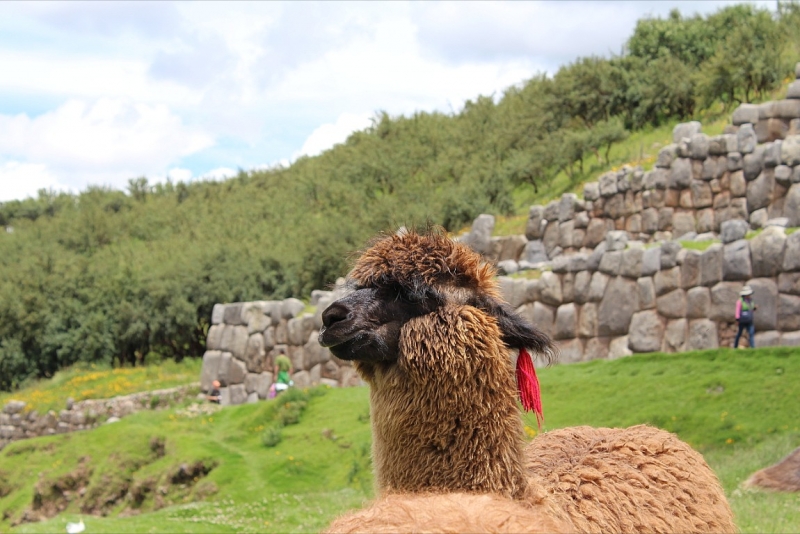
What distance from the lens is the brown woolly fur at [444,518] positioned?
2.25 m

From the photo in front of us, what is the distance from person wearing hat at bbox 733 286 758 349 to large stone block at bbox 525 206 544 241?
29.8ft

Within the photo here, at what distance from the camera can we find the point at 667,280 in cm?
1503

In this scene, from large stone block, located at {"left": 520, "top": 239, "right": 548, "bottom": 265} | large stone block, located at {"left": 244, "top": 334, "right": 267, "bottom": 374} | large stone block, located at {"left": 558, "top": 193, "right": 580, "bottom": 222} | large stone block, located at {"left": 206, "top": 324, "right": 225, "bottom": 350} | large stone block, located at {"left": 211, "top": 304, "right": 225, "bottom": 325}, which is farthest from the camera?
large stone block, located at {"left": 211, "top": 304, "right": 225, "bottom": 325}

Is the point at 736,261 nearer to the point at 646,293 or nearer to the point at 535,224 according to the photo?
the point at 646,293

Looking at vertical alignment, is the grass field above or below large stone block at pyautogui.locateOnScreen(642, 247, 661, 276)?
below

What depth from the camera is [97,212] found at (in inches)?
1751

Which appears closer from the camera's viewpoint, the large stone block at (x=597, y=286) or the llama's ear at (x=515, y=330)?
the llama's ear at (x=515, y=330)

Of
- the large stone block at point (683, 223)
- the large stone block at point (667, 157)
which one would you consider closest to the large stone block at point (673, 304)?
the large stone block at point (683, 223)

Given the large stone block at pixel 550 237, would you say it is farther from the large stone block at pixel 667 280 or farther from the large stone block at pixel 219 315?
the large stone block at pixel 219 315

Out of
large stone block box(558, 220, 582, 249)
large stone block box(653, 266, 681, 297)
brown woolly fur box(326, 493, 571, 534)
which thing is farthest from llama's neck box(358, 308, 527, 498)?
large stone block box(558, 220, 582, 249)

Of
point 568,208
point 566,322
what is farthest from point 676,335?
point 568,208

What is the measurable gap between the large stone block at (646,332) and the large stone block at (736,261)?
5.12ft

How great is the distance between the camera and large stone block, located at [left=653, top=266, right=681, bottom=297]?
14.9 metres

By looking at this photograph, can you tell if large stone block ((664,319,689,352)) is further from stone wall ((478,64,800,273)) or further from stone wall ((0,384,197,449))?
stone wall ((0,384,197,449))
